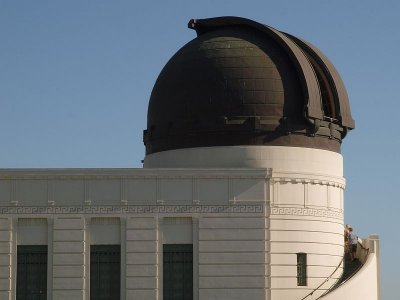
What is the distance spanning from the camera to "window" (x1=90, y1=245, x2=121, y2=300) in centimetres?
4434

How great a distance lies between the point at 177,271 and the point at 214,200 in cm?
315

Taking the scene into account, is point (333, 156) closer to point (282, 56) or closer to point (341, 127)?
point (341, 127)

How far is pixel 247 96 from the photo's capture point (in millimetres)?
47812

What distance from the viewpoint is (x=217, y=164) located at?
47.5 metres

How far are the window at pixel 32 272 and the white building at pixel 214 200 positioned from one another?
0.04m

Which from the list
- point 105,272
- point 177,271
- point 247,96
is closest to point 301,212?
point 247,96

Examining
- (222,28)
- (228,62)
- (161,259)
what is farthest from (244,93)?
(161,259)

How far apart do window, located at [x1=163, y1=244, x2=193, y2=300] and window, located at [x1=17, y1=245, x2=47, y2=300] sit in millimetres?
4765

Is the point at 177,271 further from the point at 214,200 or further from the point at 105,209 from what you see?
the point at 105,209

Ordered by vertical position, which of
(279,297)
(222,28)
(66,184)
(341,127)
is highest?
(222,28)

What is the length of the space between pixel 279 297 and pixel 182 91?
9898mm

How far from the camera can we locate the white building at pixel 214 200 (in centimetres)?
4428

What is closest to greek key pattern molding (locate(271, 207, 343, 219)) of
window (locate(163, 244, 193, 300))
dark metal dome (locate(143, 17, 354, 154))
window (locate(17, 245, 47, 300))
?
dark metal dome (locate(143, 17, 354, 154))

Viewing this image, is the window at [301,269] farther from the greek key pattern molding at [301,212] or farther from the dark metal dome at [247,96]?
the dark metal dome at [247,96]
